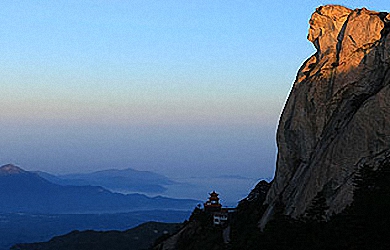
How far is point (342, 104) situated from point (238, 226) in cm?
2098

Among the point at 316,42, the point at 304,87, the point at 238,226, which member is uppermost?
the point at 316,42

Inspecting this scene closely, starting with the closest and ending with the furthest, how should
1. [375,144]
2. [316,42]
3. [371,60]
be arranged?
[375,144]
[371,60]
[316,42]

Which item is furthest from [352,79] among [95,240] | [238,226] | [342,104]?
[95,240]

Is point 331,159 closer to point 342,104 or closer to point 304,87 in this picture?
point 342,104

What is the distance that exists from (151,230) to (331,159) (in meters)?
149

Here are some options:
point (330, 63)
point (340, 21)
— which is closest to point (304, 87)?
point (330, 63)

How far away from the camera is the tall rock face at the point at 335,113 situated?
41103 millimetres

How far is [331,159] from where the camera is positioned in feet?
140

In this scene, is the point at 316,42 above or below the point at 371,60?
above

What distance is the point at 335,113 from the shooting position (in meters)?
49.3

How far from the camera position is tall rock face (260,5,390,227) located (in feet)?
135

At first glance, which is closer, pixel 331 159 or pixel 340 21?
pixel 331 159

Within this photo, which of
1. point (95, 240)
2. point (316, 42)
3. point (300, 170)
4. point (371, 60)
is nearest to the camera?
point (371, 60)

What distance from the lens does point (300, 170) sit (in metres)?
50.6
